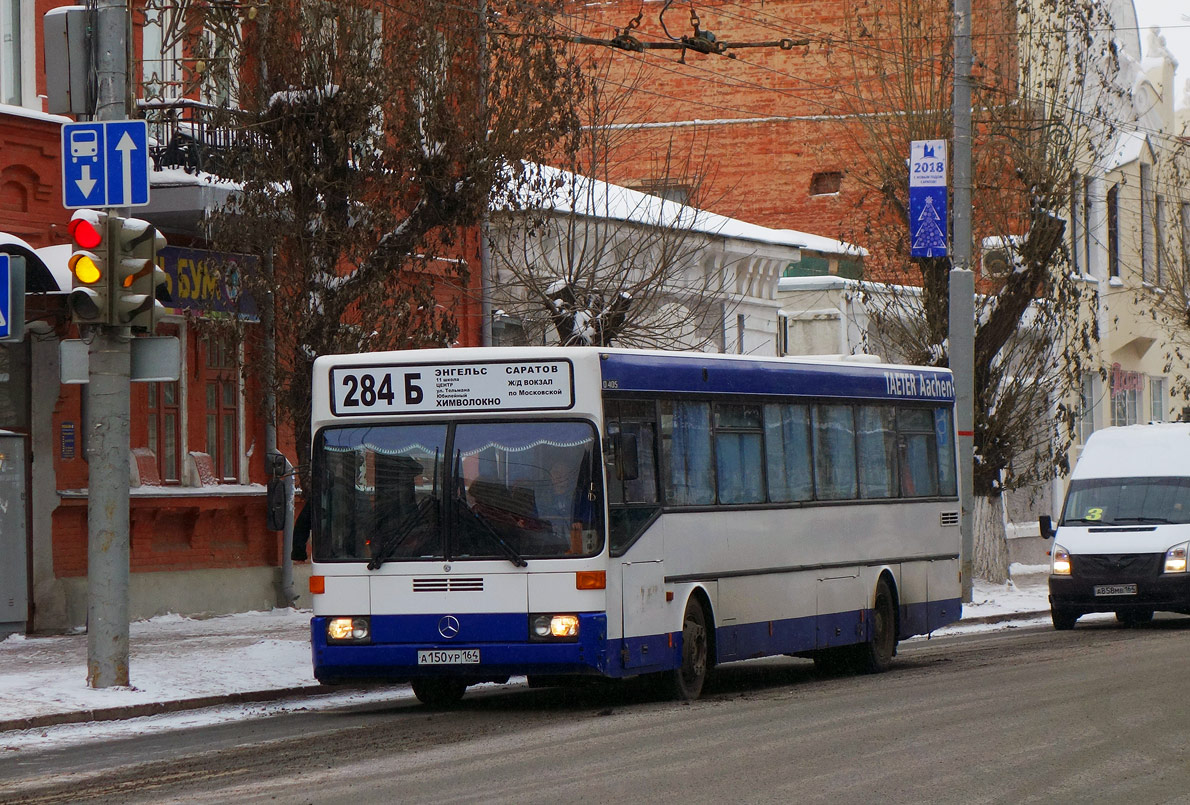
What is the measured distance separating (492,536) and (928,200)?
13528 mm

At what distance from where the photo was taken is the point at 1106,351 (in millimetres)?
45906

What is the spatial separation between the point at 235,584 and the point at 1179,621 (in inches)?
460

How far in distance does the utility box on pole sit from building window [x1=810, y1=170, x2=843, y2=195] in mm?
33172

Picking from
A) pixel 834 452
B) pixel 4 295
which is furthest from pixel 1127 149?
pixel 4 295

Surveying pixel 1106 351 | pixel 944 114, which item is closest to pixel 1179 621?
pixel 944 114

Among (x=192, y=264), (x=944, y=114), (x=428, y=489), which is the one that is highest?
(x=944, y=114)

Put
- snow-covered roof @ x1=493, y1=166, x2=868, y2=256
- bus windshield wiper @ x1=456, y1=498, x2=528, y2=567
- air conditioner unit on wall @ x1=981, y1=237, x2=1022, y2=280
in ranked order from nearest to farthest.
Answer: bus windshield wiper @ x1=456, y1=498, x2=528, y2=567 → snow-covered roof @ x1=493, y1=166, x2=868, y2=256 → air conditioner unit on wall @ x1=981, y1=237, x2=1022, y2=280

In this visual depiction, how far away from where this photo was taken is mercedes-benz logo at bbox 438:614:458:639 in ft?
46.8

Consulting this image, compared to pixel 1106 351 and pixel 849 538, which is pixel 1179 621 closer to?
pixel 849 538

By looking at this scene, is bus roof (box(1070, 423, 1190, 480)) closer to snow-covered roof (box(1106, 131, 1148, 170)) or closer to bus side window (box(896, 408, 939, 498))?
bus side window (box(896, 408, 939, 498))

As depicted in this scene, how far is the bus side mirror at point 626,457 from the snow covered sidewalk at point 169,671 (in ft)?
11.5

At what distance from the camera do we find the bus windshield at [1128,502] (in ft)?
81.4

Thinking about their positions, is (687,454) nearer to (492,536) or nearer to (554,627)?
(492,536)

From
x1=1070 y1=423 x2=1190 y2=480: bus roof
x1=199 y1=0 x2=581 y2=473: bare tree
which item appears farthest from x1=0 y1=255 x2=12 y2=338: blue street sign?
x1=1070 y1=423 x2=1190 y2=480: bus roof
